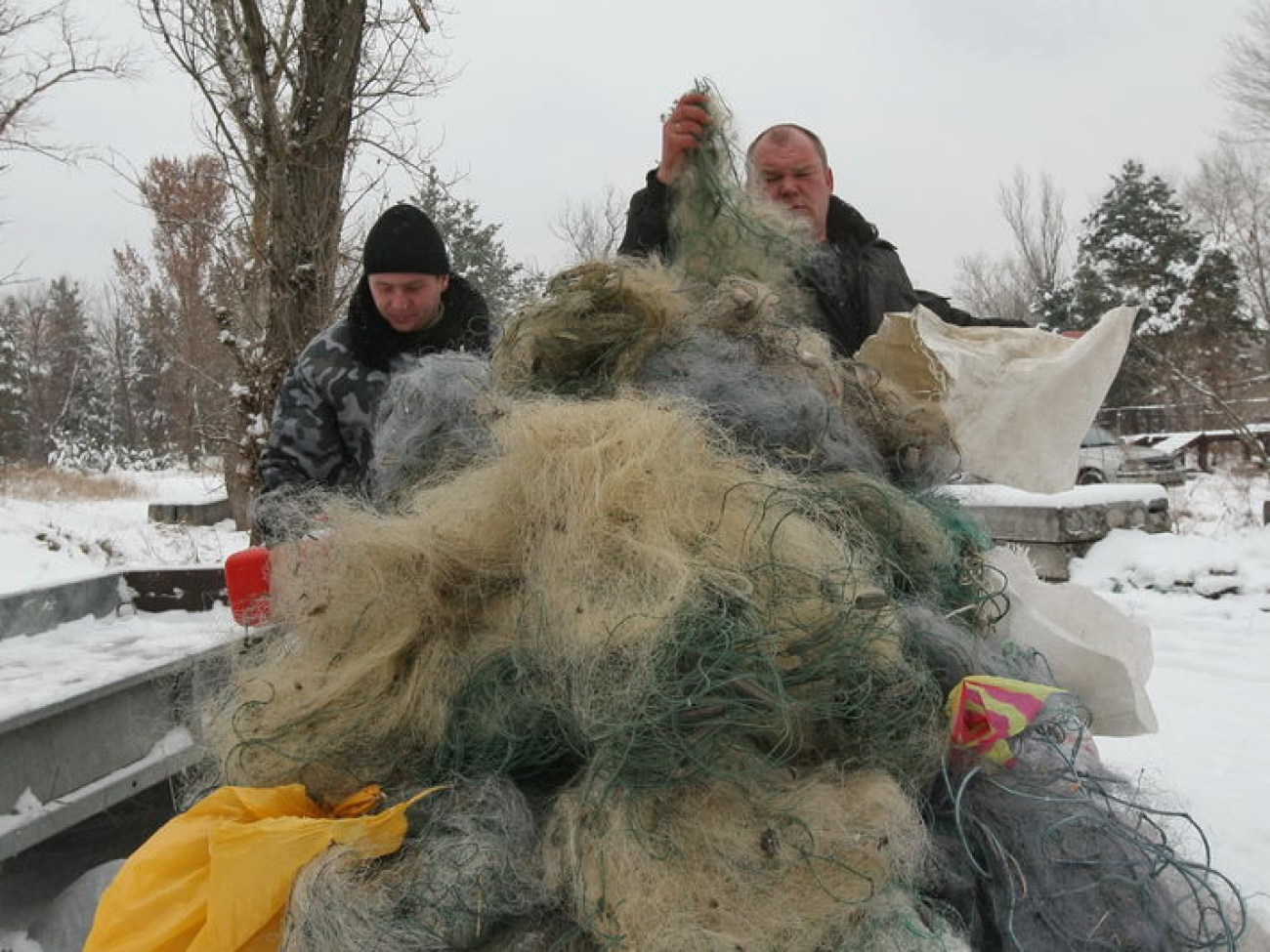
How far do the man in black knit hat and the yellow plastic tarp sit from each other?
4.72 feet

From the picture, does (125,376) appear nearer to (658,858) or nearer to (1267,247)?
(1267,247)

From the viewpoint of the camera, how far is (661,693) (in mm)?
964

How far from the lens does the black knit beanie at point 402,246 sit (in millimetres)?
2453

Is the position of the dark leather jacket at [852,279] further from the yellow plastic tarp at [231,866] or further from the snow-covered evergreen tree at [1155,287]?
the snow-covered evergreen tree at [1155,287]

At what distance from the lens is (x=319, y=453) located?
99.7 inches

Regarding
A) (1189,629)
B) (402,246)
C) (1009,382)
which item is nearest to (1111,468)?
(1189,629)

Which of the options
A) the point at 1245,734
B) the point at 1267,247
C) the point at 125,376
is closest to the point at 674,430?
the point at 1245,734

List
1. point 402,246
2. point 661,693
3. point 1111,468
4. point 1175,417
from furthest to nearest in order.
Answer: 1. point 1175,417
2. point 1111,468
3. point 402,246
4. point 661,693

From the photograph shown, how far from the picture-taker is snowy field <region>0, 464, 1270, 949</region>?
2979 millimetres

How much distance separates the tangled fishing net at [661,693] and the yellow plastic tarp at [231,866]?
3 centimetres

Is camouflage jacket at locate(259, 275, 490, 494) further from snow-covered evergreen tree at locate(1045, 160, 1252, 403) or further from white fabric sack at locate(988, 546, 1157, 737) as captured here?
snow-covered evergreen tree at locate(1045, 160, 1252, 403)

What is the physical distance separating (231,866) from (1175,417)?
1108 inches

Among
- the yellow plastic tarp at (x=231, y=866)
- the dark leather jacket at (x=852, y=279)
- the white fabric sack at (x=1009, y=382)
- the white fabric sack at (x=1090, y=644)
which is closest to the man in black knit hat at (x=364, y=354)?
the dark leather jacket at (x=852, y=279)

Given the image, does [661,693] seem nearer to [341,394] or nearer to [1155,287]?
[341,394]
